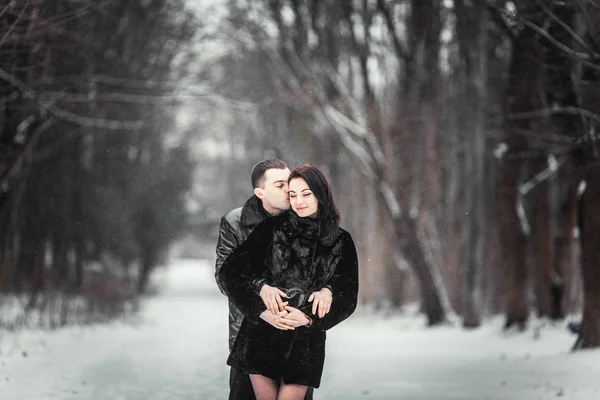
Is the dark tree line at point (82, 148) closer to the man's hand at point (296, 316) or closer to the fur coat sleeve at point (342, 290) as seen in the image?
the fur coat sleeve at point (342, 290)

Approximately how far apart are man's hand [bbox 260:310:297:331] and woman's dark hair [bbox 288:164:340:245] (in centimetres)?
42

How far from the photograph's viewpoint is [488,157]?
26.8 m

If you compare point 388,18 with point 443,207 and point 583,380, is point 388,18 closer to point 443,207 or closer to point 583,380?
point 443,207

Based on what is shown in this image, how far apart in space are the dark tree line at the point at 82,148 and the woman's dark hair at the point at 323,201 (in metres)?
7.48

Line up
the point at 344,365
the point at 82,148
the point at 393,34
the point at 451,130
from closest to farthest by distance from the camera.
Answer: the point at 344,365 → the point at 393,34 → the point at 82,148 → the point at 451,130

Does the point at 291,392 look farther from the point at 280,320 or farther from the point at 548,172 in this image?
the point at 548,172

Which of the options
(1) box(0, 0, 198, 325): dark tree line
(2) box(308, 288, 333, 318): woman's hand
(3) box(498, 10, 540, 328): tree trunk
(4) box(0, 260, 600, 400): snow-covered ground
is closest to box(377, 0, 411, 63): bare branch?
(3) box(498, 10, 540, 328): tree trunk

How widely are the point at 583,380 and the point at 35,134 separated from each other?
1023 centimetres

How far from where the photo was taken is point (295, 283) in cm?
525

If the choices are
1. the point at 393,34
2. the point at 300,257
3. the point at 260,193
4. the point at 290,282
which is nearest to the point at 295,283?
the point at 290,282

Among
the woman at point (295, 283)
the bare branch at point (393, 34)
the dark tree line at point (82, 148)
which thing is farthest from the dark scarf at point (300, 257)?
the bare branch at point (393, 34)

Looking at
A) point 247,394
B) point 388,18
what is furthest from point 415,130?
point 247,394

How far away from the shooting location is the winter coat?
523cm

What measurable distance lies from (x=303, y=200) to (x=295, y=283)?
42 centimetres
